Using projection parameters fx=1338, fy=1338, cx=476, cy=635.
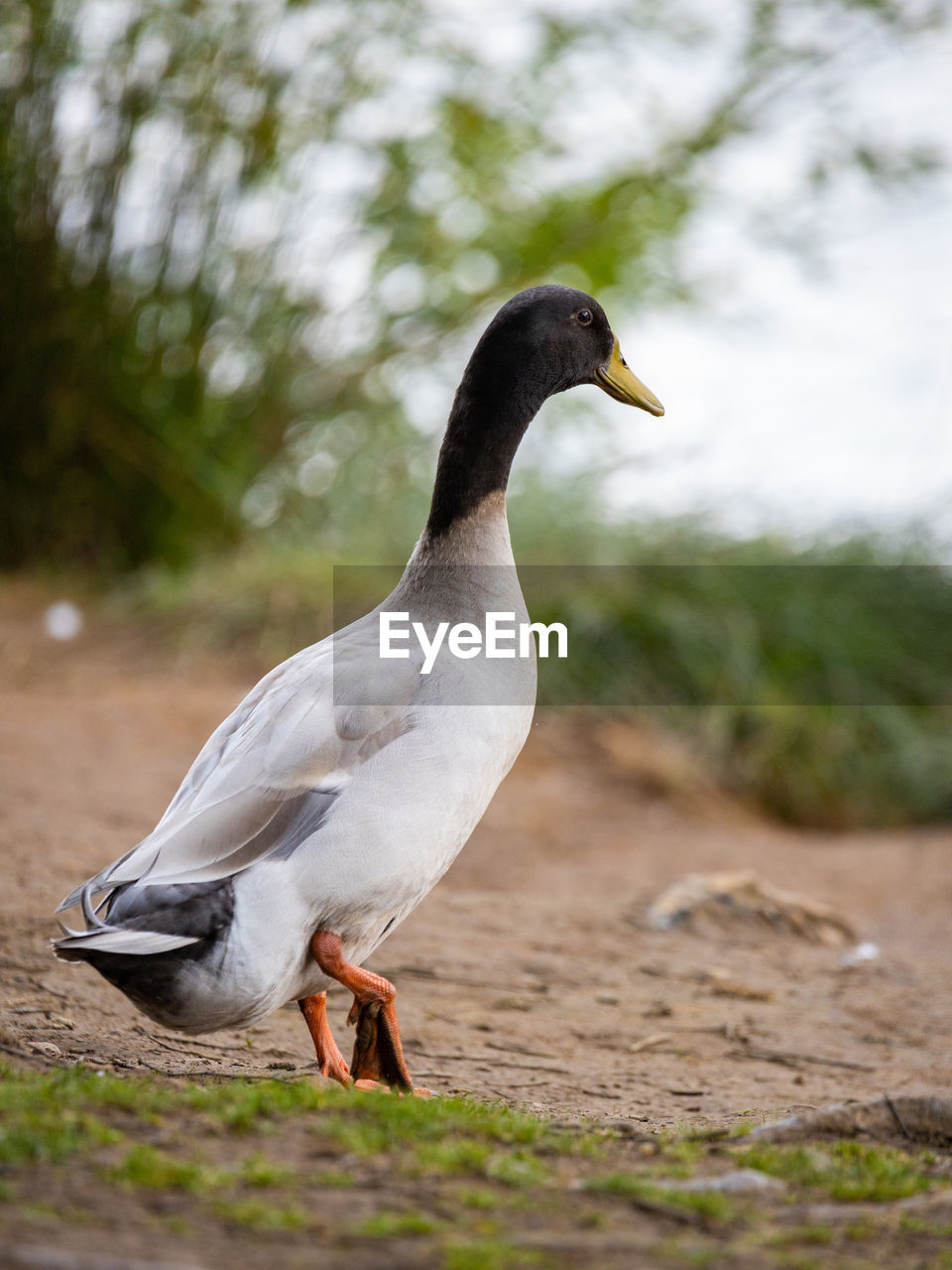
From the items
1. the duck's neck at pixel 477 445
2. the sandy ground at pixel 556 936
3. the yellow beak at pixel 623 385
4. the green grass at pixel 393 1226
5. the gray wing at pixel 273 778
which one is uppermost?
the yellow beak at pixel 623 385

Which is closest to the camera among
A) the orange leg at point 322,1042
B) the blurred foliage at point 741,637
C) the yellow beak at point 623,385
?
the orange leg at point 322,1042

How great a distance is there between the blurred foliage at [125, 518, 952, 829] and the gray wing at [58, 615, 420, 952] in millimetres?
4281

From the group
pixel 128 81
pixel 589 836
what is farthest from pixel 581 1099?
pixel 128 81

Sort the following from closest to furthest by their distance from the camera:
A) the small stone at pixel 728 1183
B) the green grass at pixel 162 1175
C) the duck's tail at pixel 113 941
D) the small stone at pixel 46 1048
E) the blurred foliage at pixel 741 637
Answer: the green grass at pixel 162 1175
the small stone at pixel 728 1183
the duck's tail at pixel 113 941
the small stone at pixel 46 1048
the blurred foliage at pixel 741 637

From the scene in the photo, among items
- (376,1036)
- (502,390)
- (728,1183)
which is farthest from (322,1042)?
(502,390)

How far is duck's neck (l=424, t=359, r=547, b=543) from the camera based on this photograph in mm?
3018

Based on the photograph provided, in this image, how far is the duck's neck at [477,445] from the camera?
3018mm

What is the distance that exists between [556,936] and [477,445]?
6.54 feet

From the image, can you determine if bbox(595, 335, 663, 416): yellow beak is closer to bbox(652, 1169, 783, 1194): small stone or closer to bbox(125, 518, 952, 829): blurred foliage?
bbox(652, 1169, 783, 1194): small stone

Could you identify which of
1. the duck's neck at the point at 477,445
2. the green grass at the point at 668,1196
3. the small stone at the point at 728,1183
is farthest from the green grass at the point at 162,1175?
the duck's neck at the point at 477,445

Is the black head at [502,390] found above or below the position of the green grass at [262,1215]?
above

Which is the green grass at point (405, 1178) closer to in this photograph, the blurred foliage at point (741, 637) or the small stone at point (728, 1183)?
the small stone at point (728, 1183)

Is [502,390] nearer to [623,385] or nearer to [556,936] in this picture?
[623,385]

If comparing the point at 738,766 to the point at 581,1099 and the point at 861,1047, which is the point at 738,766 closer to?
the point at 861,1047
